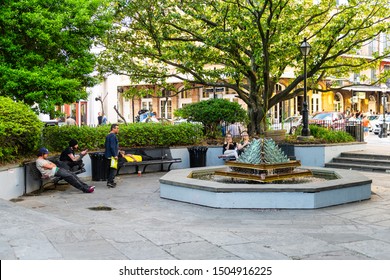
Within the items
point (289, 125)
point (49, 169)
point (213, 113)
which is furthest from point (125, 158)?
point (289, 125)

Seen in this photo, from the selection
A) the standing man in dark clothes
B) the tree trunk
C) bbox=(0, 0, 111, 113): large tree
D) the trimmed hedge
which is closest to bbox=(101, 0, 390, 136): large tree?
the tree trunk

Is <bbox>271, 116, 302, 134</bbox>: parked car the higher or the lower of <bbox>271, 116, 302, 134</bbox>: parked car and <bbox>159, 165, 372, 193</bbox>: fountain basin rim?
the higher

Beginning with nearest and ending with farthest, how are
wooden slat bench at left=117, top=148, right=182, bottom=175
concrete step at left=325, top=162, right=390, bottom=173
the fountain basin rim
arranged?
the fountain basin rim < wooden slat bench at left=117, top=148, right=182, bottom=175 < concrete step at left=325, top=162, right=390, bottom=173

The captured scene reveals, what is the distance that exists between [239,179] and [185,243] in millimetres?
4983

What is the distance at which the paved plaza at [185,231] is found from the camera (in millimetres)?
6242

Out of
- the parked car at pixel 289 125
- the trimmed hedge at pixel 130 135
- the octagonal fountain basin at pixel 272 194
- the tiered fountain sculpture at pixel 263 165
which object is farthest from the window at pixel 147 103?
the octagonal fountain basin at pixel 272 194

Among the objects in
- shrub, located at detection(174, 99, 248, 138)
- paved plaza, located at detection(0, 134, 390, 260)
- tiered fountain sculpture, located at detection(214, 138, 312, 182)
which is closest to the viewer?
paved plaza, located at detection(0, 134, 390, 260)

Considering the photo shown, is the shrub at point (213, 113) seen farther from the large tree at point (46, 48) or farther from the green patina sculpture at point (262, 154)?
the green patina sculpture at point (262, 154)

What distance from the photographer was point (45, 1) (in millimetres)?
14609

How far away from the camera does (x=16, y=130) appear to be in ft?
39.8

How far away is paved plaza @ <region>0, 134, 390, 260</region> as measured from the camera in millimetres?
6242

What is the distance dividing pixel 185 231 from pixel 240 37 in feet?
35.8

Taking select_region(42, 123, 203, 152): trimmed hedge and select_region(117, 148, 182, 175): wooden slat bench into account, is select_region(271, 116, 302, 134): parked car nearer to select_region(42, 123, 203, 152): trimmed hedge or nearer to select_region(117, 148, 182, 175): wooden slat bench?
select_region(42, 123, 203, 152): trimmed hedge

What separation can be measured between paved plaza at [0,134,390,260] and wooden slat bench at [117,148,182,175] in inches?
186
